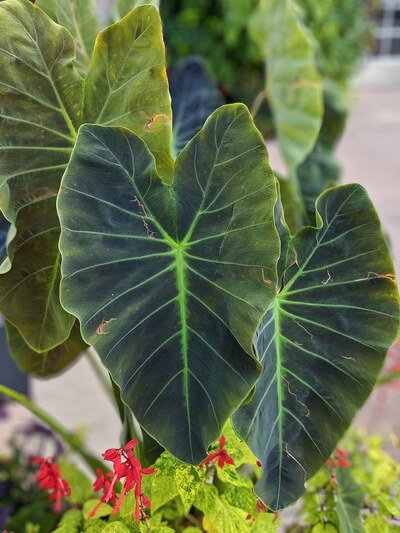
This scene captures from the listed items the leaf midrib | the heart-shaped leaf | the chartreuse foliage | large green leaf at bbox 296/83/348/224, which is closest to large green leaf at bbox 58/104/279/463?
the leaf midrib

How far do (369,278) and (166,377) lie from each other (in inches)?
9.5

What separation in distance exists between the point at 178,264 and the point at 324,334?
184 millimetres

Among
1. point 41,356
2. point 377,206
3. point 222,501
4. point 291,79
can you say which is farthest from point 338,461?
point 377,206

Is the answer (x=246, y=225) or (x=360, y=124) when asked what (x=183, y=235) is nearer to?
(x=246, y=225)

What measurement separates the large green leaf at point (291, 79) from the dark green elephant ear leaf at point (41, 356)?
618mm

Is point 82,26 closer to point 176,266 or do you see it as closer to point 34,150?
point 34,150

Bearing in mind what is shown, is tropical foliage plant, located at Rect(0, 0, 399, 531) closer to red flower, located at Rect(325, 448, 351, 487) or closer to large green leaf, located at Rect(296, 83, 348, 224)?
red flower, located at Rect(325, 448, 351, 487)

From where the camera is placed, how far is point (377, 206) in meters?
3.95

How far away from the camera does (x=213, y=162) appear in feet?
2.38

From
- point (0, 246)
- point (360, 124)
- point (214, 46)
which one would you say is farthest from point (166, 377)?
point (360, 124)

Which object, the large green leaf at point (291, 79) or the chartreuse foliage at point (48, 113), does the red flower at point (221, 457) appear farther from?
the large green leaf at point (291, 79)

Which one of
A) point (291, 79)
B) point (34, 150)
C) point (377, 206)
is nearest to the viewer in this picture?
point (34, 150)

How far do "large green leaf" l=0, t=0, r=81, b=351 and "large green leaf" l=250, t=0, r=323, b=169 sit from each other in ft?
2.23

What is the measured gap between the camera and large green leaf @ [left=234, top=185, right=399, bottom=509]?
789mm
